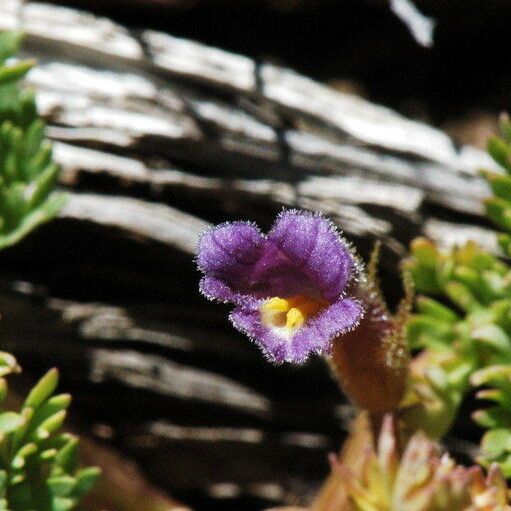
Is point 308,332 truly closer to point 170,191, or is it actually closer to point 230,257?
point 230,257

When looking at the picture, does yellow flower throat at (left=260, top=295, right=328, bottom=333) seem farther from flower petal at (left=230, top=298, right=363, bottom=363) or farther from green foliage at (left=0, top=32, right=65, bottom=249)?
green foliage at (left=0, top=32, right=65, bottom=249)

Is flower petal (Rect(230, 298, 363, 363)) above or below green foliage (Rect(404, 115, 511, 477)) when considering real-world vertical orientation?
above

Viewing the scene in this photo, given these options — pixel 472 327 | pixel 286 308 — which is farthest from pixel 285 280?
pixel 472 327

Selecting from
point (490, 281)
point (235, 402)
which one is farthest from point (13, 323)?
point (490, 281)

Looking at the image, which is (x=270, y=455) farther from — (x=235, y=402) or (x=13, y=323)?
(x=13, y=323)

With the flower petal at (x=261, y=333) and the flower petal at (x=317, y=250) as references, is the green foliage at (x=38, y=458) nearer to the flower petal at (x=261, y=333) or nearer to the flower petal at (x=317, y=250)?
the flower petal at (x=261, y=333)

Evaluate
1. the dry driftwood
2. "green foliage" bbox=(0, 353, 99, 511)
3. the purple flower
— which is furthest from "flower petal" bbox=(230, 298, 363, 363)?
the dry driftwood
